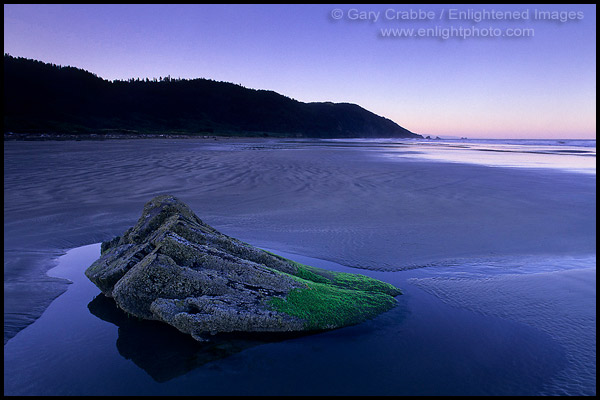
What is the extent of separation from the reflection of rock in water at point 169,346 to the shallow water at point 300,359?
0.03 ft

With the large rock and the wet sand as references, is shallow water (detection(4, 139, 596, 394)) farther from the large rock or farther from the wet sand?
the large rock

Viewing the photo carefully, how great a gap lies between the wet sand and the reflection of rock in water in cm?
124

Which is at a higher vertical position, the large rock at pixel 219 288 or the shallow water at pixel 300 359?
the large rock at pixel 219 288

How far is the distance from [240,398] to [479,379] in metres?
2.00

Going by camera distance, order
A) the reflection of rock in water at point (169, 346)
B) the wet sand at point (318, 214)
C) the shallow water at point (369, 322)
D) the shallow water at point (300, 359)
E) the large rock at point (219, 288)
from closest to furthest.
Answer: the shallow water at point (300, 359), the shallow water at point (369, 322), the reflection of rock in water at point (169, 346), the large rock at point (219, 288), the wet sand at point (318, 214)

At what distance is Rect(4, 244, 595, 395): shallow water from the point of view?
2.82 meters

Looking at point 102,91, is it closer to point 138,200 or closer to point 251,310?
point 138,200

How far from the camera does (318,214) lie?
328 inches

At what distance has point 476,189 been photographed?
38.1ft

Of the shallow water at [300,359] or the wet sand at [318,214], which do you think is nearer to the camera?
the shallow water at [300,359]

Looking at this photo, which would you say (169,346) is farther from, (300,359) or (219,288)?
(300,359)

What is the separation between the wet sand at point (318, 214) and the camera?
570cm

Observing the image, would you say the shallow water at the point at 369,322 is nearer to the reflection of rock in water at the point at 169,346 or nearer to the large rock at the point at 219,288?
the reflection of rock in water at the point at 169,346

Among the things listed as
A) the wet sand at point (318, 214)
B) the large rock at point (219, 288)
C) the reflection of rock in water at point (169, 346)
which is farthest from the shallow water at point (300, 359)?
the wet sand at point (318, 214)
